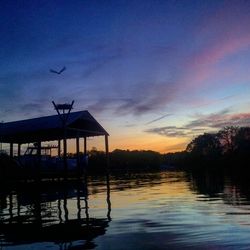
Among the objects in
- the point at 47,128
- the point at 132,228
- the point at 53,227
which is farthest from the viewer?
the point at 47,128

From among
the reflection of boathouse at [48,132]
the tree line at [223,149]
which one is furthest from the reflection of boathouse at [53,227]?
the tree line at [223,149]

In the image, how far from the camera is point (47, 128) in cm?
3083

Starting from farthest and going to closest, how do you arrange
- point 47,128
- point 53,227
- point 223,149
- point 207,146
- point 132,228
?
point 207,146 → point 223,149 → point 47,128 → point 53,227 → point 132,228

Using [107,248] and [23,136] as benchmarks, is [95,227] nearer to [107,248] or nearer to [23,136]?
[107,248]

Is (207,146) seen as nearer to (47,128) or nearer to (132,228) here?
(47,128)

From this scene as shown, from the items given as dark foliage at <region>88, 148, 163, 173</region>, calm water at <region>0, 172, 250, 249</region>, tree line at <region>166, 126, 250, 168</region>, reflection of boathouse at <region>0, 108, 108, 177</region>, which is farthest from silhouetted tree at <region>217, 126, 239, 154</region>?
calm water at <region>0, 172, 250, 249</region>

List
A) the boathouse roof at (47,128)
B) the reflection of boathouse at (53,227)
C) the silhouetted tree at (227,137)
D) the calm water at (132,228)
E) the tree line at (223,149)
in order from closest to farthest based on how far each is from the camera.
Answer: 1. the calm water at (132,228)
2. the reflection of boathouse at (53,227)
3. the boathouse roof at (47,128)
4. the tree line at (223,149)
5. the silhouetted tree at (227,137)

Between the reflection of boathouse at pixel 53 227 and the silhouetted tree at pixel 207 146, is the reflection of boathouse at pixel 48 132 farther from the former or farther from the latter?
the silhouetted tree at pixel 207 146

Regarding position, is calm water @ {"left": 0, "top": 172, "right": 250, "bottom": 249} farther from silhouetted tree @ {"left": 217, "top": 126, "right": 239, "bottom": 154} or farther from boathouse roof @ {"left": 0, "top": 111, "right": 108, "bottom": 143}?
silhouetted tree @ {"left": 217, "top": 126, "right": 239, "bottom": 154}

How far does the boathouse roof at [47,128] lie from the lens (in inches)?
1229

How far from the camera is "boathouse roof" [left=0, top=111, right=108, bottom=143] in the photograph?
102 ft

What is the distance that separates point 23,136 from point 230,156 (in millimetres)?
60284

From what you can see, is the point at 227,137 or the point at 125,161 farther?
the point at 125,161

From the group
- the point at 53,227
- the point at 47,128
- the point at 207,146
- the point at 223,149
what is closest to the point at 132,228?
the point at 53,227
